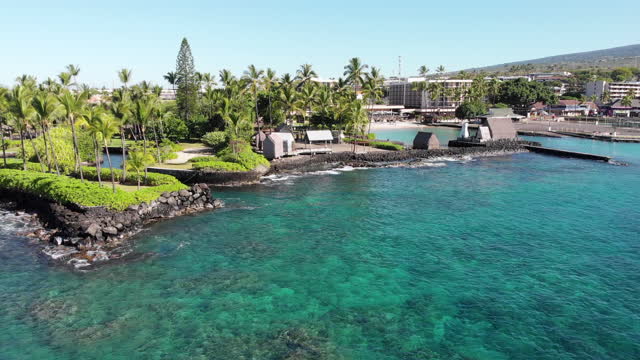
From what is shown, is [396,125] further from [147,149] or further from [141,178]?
[141,178]

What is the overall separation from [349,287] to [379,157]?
165 feet

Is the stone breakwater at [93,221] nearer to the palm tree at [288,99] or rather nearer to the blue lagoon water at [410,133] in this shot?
the palm tree at [288,99]

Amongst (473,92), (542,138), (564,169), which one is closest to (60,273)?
(564,169)

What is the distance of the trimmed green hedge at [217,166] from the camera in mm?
58216

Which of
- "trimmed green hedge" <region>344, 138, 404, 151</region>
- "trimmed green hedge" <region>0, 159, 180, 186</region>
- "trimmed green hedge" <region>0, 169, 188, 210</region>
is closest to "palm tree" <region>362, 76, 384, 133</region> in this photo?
"trimmed green hedge" <region>344, 138, 404, 151</region>

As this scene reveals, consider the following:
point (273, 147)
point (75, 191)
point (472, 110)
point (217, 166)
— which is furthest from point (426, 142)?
point (75, 191)

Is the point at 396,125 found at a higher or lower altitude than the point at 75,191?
higher

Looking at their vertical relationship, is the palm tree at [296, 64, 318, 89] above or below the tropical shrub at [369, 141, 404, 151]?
above

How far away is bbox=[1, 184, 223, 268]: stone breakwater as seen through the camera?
33.4 meters

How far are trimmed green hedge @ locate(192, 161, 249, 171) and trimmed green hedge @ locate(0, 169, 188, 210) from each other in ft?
36.7

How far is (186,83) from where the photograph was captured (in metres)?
105

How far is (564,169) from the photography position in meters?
70.0

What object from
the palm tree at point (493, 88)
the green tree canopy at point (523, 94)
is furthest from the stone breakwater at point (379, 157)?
the green tree canopy at point (523, 94)

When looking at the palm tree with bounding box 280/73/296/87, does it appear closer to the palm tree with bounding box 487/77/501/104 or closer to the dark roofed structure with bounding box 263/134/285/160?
the dark roofed structure with bounding box 263/134/285/160
